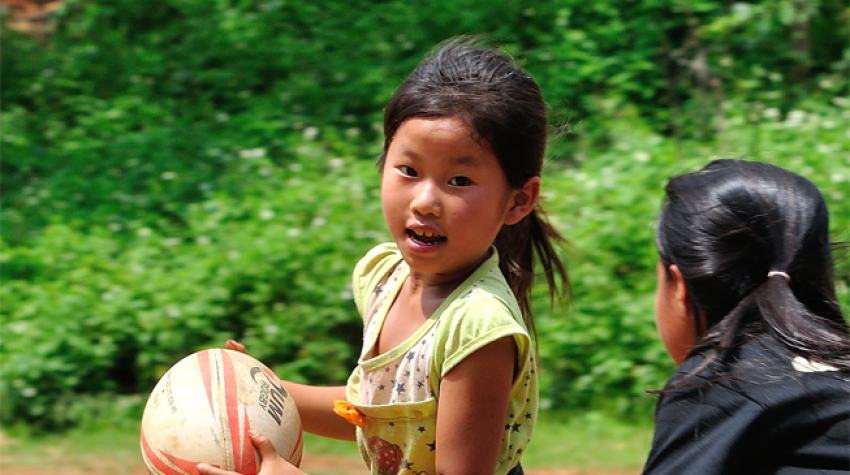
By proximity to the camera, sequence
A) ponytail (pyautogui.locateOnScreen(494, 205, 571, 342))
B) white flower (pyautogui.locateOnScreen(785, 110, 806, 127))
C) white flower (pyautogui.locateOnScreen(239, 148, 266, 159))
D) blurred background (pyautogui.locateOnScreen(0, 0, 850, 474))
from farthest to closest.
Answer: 1. white flower (pyautogui.locateOnScreen(239, 148, 266, 159))
2. white flower (pyautogui.locateOnScreen(785, 110, 806, 127))
3. blurred background (pyautogui.locateOnScreen(0, 0, 850, 474))
4. ponytail (pyautogui.locateOnScreen(494, 205, 571, 342))

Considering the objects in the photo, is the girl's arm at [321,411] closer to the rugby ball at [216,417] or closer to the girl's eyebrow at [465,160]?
the rugby ball at [216,417]

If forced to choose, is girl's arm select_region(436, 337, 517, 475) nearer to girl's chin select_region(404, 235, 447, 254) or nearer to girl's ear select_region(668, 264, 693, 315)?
girl's chin select_region(404, 235, 447, 254)

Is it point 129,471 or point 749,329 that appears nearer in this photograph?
point 749,329

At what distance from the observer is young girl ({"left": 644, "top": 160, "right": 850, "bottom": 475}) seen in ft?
6.82

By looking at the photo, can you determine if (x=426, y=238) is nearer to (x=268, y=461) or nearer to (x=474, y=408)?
(x=474, y=408)

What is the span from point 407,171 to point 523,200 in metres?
0.28

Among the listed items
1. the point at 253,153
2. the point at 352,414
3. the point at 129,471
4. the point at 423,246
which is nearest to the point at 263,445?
the point at 352,414

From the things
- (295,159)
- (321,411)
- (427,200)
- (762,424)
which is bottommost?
(295,159)

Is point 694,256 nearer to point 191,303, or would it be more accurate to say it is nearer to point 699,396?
point 699,396

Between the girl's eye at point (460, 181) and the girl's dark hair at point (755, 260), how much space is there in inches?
19.5

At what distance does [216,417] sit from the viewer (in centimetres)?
222

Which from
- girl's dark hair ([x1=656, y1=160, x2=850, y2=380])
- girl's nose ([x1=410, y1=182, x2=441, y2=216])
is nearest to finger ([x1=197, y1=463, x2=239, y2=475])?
girl's nose ([x1=410, y1=182, x2=441, y2=216])

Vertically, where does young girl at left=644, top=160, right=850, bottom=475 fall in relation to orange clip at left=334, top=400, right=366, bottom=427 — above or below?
above

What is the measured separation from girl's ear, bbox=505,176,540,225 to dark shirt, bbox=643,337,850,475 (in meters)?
0.52
